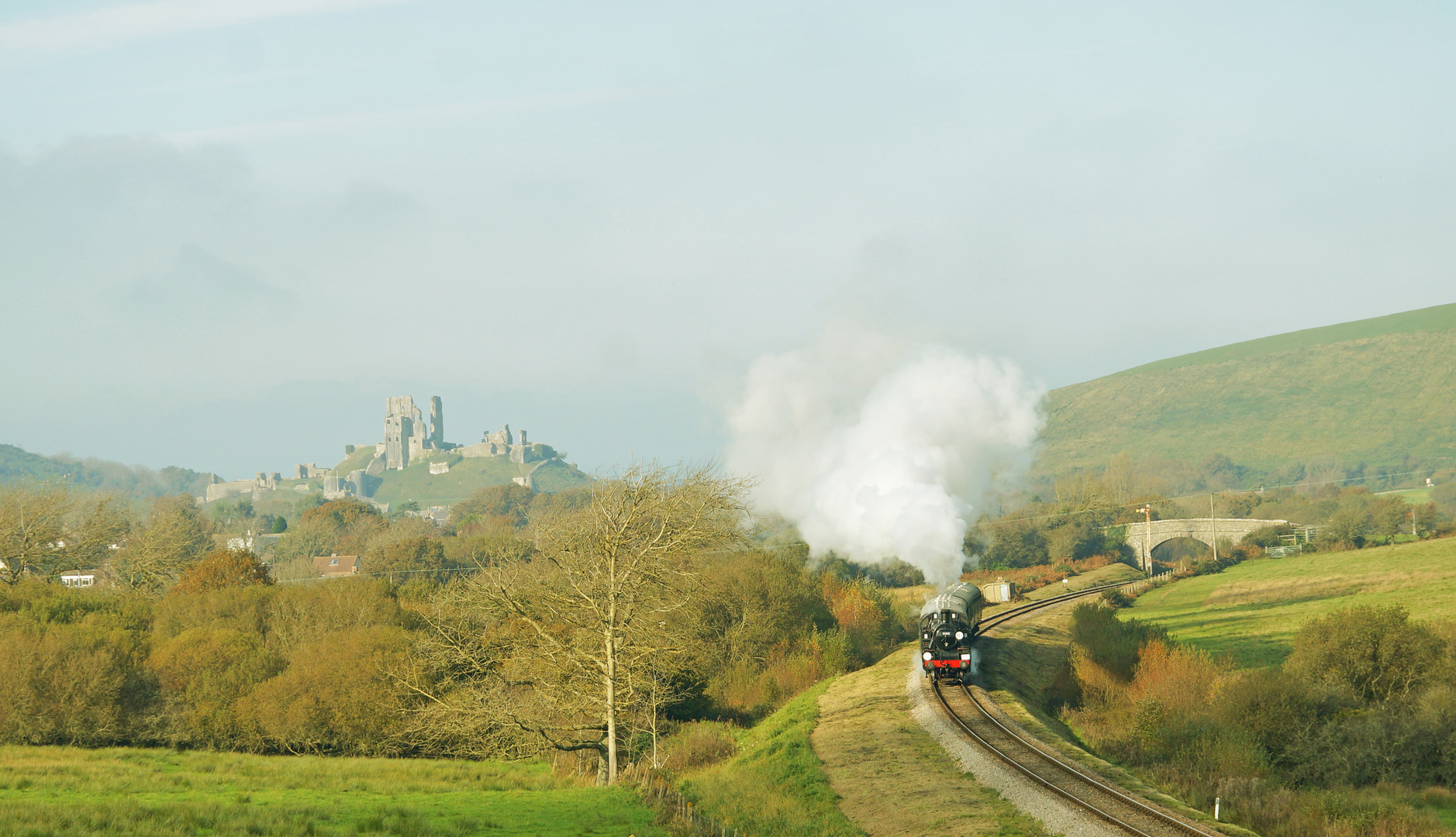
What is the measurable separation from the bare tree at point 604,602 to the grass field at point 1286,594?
1293 inches

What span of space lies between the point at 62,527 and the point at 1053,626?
66.5 meters

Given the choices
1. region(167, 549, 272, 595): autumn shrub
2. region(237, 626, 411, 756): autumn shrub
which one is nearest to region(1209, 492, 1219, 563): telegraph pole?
region(237, 626, 411, 756): autumn shrub

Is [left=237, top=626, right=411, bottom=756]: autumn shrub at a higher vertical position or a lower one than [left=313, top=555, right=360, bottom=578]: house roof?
lower

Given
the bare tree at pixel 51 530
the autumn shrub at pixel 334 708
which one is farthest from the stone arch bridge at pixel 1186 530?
the bare tree at pixel 51 530

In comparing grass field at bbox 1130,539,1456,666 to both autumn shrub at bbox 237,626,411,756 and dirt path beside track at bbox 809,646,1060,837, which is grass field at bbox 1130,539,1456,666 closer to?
dirt path beside track at bbox 809,646,1060,837

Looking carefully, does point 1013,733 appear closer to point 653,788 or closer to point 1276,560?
point 653,788

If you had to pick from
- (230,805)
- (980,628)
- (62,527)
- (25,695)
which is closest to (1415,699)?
(980,628)

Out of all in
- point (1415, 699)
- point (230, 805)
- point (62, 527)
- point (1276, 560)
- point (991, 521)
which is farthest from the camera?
point (991, 521)

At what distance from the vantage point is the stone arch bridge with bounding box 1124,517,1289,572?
11693 cm

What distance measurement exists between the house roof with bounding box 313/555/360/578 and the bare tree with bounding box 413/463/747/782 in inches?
4274

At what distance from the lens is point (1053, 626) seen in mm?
60281

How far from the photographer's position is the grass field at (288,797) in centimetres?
2211

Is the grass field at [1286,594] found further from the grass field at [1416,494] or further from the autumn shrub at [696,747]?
the grass field at [1416,494]

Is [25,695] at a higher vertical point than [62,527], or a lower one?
lower
